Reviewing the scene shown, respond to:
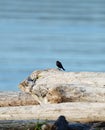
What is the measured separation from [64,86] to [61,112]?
603 mm

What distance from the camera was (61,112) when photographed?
9.42 meters

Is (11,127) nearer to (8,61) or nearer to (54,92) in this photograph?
(54,92)

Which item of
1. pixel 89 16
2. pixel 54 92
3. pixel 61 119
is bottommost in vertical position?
pixel 61 119

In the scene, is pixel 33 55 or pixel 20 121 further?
pixel 33 55

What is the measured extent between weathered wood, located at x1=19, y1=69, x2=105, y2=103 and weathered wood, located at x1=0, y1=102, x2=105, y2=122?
31 centimetres

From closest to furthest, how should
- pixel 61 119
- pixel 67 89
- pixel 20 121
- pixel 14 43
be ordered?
pixel 61 119, pixel 20 121, pixel 67 89, pixel 14 43

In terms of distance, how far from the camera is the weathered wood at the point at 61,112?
9.27 meters

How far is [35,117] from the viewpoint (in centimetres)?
934

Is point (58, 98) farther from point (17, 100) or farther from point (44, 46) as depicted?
point (44, 46)

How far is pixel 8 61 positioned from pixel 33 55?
196 centimetres

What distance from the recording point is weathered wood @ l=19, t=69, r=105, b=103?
9.90 meters

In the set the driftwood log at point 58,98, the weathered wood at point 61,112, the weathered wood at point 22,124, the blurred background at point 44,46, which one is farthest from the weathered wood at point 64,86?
the blurred background at point 44,46

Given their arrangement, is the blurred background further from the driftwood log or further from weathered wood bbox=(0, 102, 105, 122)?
weathered wood bbox=(0, 102, 105, 122)

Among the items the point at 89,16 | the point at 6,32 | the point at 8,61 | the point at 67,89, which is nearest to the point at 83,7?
the point at 89,16
